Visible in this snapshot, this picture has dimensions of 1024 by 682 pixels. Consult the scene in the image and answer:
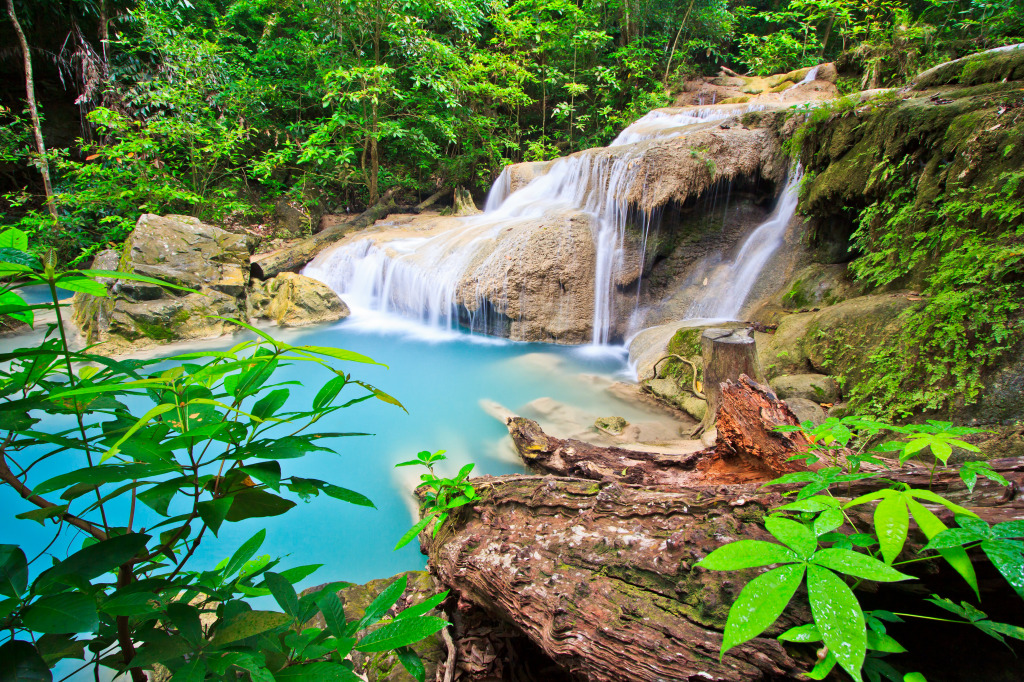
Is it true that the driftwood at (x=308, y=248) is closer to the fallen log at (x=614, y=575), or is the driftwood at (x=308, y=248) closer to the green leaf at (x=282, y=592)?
the fallen log at (x=614, y=575)

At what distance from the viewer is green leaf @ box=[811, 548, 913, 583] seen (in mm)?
626

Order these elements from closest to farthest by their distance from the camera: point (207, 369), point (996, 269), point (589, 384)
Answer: point (207, 369) < point (996, 269) < point (589, 384)

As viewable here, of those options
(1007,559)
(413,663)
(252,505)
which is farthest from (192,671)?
(1007,559)

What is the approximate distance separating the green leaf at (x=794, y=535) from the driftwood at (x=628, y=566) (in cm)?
39

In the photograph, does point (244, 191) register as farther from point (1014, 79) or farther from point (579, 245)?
point (1014, 79)

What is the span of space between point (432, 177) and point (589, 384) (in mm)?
11489

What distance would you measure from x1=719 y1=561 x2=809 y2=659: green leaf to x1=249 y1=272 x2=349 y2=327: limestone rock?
804 cm

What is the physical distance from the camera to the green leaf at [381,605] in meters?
0.72

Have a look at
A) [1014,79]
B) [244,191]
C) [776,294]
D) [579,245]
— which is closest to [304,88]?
[244,191]

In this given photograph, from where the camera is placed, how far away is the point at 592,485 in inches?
62.3

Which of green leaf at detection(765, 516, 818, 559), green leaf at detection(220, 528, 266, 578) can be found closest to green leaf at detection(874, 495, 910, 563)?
green leaf at detection(765, 516, 818, 559)

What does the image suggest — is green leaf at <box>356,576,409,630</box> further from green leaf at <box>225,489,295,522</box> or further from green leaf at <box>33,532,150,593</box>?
green leaf at <box>33,532,150,593</box>

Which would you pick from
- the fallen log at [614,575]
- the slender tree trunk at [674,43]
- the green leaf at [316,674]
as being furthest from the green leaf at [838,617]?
the slender tree trunk at [674,43]

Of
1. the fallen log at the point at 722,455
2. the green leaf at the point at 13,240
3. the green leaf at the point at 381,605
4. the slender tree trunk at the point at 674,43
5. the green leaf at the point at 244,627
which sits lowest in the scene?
the fallen log at the point at 722,455
